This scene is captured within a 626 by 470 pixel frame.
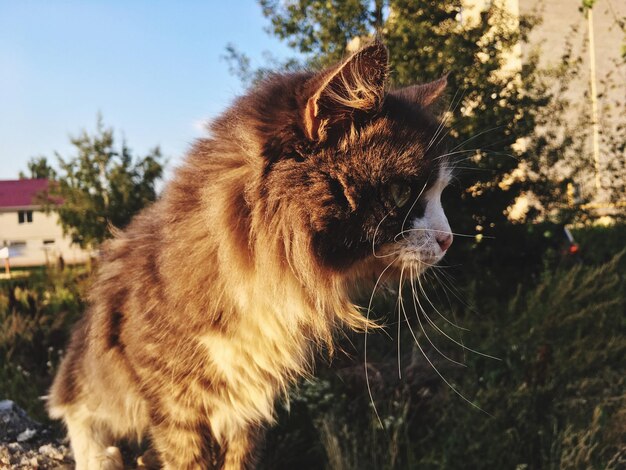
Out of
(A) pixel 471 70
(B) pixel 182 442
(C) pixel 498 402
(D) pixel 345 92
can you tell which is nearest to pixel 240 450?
(B) pixel 182 442

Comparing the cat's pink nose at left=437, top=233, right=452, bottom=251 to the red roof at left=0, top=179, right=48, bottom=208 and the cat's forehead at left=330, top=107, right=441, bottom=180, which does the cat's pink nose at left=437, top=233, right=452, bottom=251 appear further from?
the red roof at left=0, top=179, right=48, bottom=208

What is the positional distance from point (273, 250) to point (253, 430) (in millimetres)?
973

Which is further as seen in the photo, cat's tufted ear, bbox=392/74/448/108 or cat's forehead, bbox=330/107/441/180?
cat's tufted ear, bbox=392/74/448/108

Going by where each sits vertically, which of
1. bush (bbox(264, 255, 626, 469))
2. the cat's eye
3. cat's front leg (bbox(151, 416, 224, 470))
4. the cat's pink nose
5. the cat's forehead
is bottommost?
bush (bbox(264, 255, 626, 469))

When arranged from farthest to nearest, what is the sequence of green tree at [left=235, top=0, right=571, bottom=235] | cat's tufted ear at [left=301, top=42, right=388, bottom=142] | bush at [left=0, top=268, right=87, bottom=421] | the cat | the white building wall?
the white building wall → green tree at [left=235, top=0, right=571, bottom=235] → bush at [left=0, top=268, right=87, bottom=421] → the cat → cat's tufted ear at [left=301, top=42, right=388, bottom=142]

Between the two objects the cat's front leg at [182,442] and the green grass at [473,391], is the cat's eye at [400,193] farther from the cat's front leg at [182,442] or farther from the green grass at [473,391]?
the green grass at [473,391]

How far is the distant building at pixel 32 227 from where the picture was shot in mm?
9945

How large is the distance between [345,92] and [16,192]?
83.6 feet

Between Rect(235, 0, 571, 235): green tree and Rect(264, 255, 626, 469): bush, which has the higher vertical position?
Rect(235, 0, 571, 235): green tree

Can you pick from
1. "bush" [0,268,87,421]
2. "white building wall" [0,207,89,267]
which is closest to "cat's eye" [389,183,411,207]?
"bush" [0,268,87,421]

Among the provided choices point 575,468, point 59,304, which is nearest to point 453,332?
point 575,468

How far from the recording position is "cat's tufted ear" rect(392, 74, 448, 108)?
253 cm

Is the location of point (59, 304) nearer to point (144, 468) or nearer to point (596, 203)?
point (144, 468)

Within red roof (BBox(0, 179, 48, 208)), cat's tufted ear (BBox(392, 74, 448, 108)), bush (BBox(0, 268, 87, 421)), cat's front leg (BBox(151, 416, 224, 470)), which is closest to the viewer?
cat's front leg (BBox(151, 416, 224, 470))
